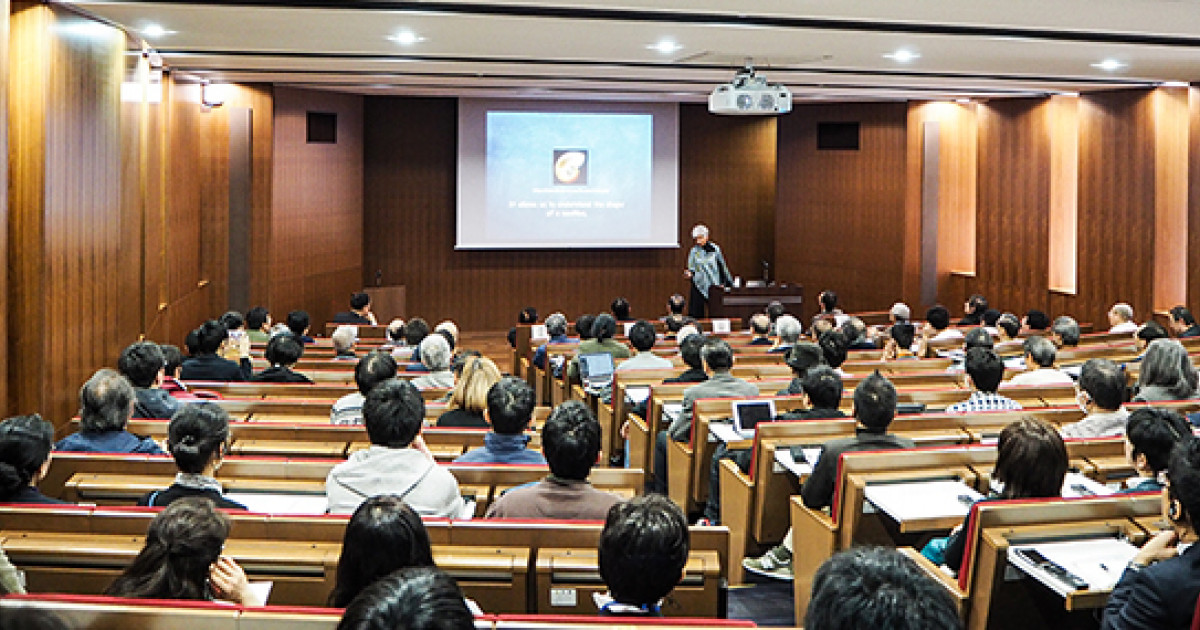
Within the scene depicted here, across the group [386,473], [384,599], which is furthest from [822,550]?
[384,599]

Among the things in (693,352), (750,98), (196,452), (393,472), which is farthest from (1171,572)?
(750,98)

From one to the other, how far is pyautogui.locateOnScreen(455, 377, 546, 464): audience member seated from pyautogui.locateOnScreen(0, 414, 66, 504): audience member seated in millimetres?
1451

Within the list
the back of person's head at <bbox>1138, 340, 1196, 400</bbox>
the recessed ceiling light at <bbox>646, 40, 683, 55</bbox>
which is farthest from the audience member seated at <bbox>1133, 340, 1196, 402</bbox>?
the recessed ceiling light at <bbox>646, 40, 683, 55</bbox>

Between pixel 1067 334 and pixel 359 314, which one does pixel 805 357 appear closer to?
pixel 1067 334

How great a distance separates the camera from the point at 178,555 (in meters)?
2.36

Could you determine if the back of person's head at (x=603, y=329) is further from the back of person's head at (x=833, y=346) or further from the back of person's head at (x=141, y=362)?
the back of person's head at (x=141, y=362)

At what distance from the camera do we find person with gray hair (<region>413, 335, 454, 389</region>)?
625 cm

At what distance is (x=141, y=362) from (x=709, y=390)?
8.94ft

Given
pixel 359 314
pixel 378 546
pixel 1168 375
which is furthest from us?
pixel 359 314

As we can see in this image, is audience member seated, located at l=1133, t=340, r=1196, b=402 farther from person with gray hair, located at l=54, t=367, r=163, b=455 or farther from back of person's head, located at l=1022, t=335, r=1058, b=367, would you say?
person with gray hair, located at l=54, t=367, r=163, b=455

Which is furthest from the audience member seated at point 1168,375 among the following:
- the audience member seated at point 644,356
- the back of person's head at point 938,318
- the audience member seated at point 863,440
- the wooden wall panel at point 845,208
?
the wooden wall panel at point 845,208

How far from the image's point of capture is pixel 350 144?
1354cm

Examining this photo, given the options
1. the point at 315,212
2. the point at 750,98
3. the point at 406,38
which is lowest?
the point at 315,212

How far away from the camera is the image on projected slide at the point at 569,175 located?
46.4ft
